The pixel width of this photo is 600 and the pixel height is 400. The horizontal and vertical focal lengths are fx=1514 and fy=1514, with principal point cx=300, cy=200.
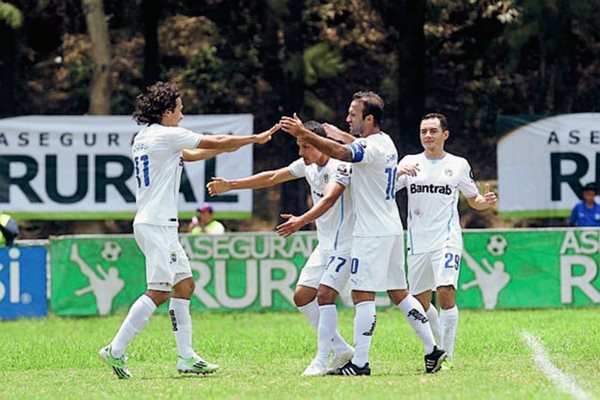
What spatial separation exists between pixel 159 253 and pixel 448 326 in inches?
106

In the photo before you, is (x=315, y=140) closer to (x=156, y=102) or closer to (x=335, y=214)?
(x=335, y=214)

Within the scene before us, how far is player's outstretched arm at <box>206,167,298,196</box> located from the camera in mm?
12891

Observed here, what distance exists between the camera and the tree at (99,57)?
30031 mm

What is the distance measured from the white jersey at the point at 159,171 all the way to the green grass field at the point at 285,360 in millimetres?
1317

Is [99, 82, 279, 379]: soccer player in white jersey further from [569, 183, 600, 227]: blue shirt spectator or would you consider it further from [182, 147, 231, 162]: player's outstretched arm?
[569, 183, 600, 227]: blue shirt spectator

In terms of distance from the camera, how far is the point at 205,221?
24469 millimetres

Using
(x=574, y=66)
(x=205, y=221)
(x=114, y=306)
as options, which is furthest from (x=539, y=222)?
(x=114, y=306)

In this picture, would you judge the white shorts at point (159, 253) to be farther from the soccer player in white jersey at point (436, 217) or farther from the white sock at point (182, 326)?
the soccer player in white jersey at point (436, 217)

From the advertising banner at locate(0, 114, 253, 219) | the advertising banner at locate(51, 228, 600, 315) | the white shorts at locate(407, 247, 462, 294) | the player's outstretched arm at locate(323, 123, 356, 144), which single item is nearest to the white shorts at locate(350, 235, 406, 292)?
the player's outstretched arm at locate(323, 123, 356, 144)

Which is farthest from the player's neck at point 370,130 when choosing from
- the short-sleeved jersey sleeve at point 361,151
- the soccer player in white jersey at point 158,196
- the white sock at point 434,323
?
the white sock at point 434,323

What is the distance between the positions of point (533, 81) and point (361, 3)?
14.0 ft

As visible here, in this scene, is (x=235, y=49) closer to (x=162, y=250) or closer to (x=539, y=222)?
(x=539, y=222)

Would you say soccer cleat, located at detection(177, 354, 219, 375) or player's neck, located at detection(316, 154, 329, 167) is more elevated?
player's neck, located at detection(316, 154, 329, 167)

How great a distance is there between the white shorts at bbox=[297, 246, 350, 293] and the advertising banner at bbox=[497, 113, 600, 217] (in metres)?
13.1
